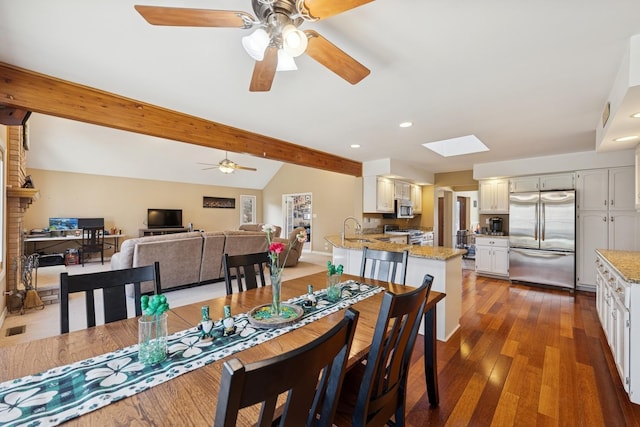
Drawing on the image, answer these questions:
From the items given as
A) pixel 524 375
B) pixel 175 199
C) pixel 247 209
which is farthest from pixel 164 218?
pixel 524 375

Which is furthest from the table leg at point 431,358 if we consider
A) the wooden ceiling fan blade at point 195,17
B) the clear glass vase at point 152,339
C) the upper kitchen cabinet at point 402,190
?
the upper kitchen cabinet at point 402,190

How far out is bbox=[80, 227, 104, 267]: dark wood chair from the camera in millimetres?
6496

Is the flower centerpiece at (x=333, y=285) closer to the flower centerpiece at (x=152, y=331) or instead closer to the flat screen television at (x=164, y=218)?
the flower centerpiece at (x=152, y=331)

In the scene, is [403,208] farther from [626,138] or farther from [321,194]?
[626,138]

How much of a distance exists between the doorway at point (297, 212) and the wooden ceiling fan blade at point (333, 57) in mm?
7191

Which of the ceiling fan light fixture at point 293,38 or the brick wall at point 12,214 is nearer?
the ceiling fan light fixture at point 293,38

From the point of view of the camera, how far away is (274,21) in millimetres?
1412

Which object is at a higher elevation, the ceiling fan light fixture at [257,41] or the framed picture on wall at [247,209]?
the ceiling fan light fixture at [257,41]

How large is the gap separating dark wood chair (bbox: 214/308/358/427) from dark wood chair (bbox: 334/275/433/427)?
9.2 inches

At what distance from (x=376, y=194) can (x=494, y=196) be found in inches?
96.3

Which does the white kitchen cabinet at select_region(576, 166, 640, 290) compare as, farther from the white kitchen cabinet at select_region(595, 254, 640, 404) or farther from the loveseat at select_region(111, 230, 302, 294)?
the loveseat at select_region(111, 230, 302, 294)

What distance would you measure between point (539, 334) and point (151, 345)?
368 centimetres

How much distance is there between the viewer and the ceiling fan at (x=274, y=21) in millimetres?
1255

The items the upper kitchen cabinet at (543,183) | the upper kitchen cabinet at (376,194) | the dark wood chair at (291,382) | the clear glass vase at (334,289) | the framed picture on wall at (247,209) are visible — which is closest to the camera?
the dark wood chair at (291,382)
